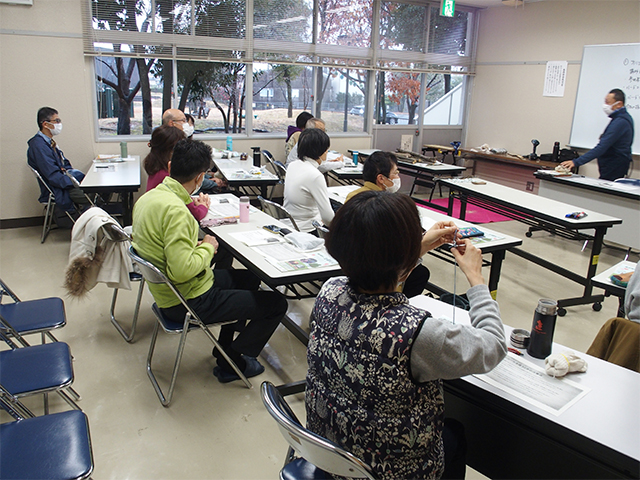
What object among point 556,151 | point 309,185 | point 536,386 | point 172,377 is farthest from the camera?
point 556,151

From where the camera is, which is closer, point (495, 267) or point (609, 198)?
point (495, 267)

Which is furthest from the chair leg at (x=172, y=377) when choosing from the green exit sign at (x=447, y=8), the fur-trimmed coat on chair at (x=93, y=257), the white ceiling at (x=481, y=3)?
the white ceiling at (x=481, y=3)

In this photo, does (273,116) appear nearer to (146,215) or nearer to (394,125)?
(394,125)

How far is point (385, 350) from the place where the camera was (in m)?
1.13

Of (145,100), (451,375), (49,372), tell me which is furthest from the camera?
(145,100)

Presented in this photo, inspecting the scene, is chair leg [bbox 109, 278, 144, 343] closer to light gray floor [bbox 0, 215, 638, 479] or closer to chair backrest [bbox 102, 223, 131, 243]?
light gray floor [bbox 0, 215, 638, 479]

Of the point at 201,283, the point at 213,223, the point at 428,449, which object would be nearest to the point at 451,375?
the point at 428,449

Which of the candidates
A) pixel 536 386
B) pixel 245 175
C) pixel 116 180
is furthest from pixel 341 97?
pixel 536 386

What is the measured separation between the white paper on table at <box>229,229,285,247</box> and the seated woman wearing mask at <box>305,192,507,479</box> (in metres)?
1.48

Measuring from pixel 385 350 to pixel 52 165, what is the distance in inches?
182

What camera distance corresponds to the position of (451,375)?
3.76 ft

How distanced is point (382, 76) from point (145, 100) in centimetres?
351

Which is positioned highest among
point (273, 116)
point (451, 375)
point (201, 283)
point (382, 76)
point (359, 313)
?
point (382, 76)

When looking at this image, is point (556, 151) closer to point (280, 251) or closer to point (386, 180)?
point (386, 180)
